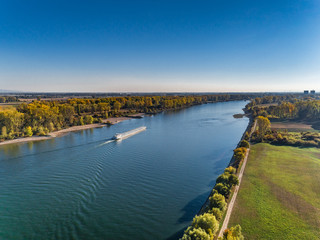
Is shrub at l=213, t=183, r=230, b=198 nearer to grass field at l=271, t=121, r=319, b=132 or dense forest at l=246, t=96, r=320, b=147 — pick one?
dense forest at l=246, t=96, r=320, b=147

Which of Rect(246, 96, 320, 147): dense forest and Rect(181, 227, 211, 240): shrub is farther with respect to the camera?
Rect(246, 96, 320, 147): dense forest

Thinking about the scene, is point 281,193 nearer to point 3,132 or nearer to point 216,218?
point 216,218

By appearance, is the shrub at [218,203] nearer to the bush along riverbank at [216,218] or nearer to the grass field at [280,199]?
the bush along riverbank at [216,218]

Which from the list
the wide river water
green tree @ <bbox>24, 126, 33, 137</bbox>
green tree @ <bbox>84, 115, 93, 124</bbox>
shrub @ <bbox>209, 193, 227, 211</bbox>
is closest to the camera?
shrub @ <bbox>209, 193, 227, 211</bbox>

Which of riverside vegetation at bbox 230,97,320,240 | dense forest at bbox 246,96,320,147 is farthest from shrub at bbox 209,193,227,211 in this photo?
dense forest at bbox 246,96,320,147

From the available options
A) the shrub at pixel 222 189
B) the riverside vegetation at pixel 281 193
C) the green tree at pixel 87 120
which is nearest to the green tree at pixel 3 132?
the green tree at pixel 87 120

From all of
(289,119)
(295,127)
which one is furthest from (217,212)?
(289,119)

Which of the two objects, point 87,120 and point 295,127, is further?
point 87,120
